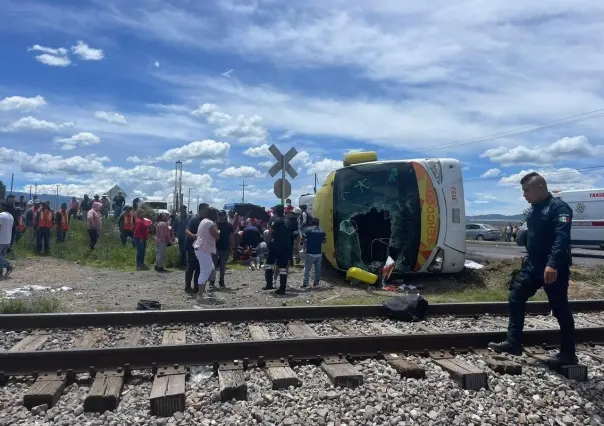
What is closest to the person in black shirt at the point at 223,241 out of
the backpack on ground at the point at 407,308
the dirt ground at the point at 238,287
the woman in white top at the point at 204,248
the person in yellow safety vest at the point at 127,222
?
the dirt ground at the point at 238,287

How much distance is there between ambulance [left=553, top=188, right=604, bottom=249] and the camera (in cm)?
2369

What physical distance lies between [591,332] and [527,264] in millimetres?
1617

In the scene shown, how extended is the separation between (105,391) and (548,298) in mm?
4081

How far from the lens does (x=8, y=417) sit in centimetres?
408

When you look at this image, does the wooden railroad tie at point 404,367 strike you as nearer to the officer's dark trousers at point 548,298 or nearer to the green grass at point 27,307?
the officer's dark trousers at point 548,298

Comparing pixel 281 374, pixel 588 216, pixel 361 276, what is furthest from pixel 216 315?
pixel 588 216

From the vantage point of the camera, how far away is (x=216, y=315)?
24.2 ft

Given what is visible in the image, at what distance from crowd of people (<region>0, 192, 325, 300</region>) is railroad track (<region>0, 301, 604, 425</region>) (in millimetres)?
3612

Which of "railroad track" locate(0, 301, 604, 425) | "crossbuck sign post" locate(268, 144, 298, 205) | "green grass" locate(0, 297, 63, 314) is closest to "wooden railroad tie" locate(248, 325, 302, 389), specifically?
"railroad track" locate(0, 301, 604, 425)

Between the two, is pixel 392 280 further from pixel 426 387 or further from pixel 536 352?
pixel 426 387

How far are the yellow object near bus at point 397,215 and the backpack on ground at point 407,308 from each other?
3762 mm

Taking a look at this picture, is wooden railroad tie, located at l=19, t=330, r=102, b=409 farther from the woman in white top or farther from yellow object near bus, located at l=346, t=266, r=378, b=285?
yellow object near bus, located at l=346, t=266, r=378, b=285

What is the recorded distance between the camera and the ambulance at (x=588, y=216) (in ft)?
77.7

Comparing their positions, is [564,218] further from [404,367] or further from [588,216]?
[588,216]
